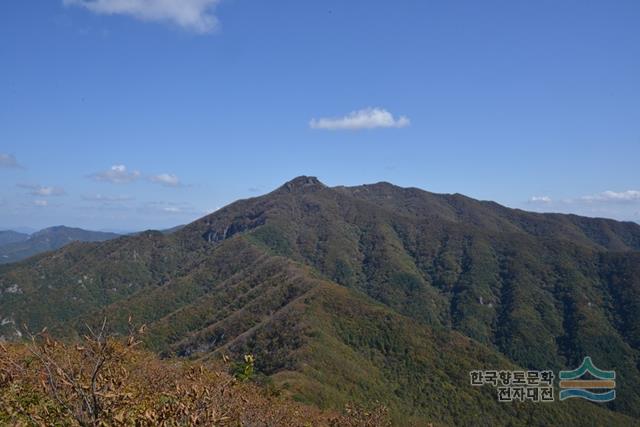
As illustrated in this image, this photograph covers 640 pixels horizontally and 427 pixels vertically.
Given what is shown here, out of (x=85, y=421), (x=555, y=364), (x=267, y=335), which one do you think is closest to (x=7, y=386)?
(x=85, y=421)

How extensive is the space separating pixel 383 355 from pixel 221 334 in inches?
1961

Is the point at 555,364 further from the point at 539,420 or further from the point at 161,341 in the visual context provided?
the point at 161,341

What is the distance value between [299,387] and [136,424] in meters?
73.5

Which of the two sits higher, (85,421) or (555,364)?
(85,421)

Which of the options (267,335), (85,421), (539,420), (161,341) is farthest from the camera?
(161,341)

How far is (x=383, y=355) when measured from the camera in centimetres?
12094

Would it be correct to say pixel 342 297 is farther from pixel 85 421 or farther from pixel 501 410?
pixel 85 421

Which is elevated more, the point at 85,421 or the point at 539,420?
the point at 85,421

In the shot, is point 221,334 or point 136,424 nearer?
point 136,424

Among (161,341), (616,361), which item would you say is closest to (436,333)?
(161,341)

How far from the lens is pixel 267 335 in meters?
119

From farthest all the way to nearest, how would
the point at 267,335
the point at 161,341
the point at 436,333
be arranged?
the point at 161,341
the point at 436,333
the point at 267,335

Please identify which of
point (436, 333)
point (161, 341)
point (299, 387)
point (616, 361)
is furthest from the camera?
point (616, 361)

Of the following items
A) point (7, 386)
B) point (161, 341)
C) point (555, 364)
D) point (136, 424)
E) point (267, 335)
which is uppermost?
point (136, 424)
